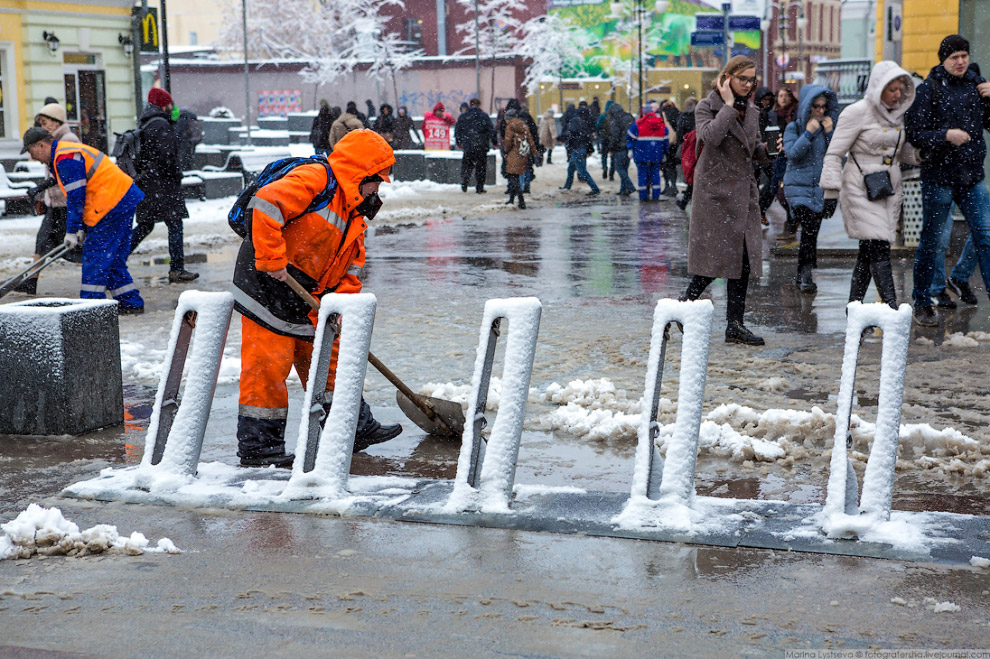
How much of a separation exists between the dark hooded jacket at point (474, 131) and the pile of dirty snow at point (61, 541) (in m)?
19.2

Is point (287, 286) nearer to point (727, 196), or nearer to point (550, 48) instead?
point (727, 196)

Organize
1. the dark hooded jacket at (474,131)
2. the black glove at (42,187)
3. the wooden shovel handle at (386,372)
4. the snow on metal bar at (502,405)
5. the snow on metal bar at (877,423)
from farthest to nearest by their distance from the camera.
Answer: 1. the dark hooded jacket at (474,131)
2. the black glove at (42,187)
3. the wooden shovel handle at (386,372)
4. the snow on metal bar at (502,405)
5. the snow on metal bar at (877,423)

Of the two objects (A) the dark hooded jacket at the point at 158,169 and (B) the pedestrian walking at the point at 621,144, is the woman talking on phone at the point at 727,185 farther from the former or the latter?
(B) the pedestrian walking at the point at 621,144

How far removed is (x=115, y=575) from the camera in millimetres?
4000

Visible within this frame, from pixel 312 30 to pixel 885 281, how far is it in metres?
65.1

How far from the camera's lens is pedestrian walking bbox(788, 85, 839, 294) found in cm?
1045

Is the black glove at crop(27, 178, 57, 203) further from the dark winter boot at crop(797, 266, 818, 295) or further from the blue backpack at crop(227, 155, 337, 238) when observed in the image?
the dark winter boot at crop(797, 266, 818, 295)

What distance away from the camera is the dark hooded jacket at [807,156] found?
419 inches

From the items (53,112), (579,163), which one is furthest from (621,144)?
(53,112)

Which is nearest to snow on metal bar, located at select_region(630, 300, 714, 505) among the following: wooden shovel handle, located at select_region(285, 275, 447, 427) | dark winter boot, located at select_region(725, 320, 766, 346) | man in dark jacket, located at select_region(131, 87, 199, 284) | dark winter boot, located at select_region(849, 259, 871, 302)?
wooden shovel handle, located at select_region(285, 275, 447, 427)

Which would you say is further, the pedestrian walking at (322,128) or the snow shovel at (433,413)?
the pedestrian walking at (322,128)

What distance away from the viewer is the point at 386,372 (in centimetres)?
561

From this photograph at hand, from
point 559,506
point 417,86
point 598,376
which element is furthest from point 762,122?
point 417,86

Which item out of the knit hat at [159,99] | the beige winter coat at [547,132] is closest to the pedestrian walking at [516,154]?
the beige winter coat at [547,132]
